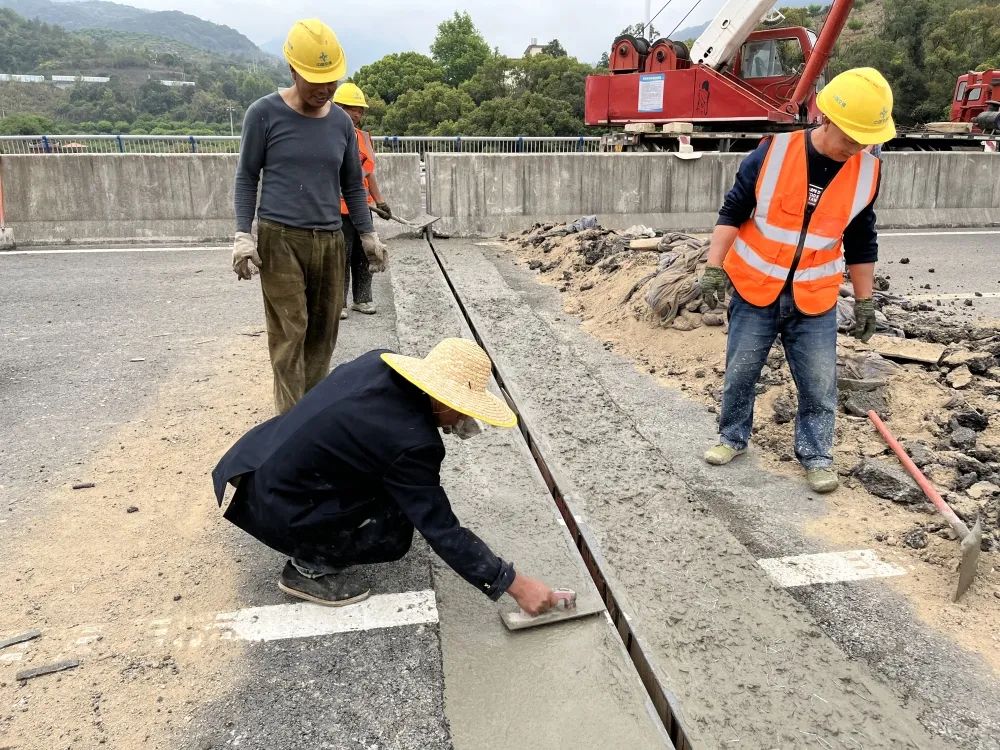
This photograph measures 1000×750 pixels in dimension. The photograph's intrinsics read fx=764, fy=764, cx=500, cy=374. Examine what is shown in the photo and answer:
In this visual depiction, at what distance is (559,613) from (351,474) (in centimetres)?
92

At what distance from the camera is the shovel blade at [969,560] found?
291cm

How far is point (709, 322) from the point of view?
5965 millimetres

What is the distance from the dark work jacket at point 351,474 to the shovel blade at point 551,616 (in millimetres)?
256

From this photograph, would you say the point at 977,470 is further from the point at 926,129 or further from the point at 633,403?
the point at 926,129

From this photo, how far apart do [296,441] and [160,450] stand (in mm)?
2055

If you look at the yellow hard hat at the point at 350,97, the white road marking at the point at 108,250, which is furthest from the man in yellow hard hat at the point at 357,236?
the white road marking at the point at 108,250

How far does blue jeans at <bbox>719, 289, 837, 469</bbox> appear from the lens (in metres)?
3.85

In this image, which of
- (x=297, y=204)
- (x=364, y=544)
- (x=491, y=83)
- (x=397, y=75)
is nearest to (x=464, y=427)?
(x=364, y=544)

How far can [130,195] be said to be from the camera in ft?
34.4

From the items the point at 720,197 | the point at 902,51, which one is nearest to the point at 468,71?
the point at 902,51

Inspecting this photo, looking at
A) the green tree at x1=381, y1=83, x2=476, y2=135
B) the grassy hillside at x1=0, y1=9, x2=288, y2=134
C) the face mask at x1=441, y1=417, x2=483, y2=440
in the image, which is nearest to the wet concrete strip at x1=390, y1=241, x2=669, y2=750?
the face mask at x1=441, y1=417, x2=483, y2=440

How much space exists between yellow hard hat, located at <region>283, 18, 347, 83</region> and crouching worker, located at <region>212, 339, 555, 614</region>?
5.55ft

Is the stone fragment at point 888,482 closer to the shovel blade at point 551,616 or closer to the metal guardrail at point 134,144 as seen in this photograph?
the shovel blade at point 551,616

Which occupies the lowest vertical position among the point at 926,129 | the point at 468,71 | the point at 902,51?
the point at 926,129
